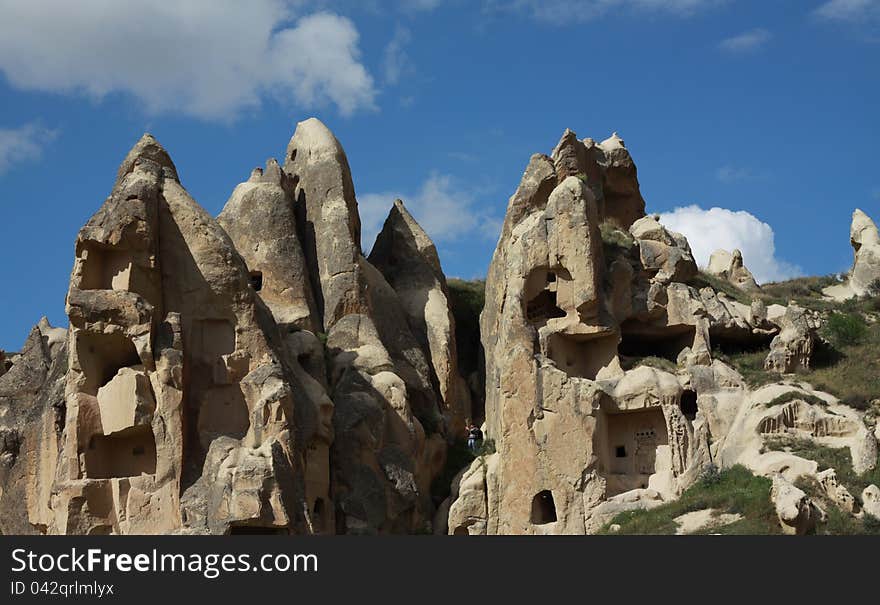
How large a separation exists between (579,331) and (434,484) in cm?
513

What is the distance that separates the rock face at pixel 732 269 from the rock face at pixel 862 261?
335 centimetres

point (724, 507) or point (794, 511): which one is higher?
point (724, 507)

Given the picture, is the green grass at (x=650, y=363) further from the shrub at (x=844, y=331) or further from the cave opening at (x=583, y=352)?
the shrub at (x=844, y=331)

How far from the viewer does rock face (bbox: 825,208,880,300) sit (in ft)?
166

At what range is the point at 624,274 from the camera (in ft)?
131

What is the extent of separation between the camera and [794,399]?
35.9 meters

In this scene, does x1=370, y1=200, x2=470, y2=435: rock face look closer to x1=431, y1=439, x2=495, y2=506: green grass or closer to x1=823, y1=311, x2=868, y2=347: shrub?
x1=431, y1=439, x2=495, y2=506: green grass

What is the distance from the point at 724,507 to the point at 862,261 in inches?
846

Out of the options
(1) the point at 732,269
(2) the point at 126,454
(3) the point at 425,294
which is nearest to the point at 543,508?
(3) the point at 425,294

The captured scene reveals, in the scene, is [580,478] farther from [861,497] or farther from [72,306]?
[72,306]

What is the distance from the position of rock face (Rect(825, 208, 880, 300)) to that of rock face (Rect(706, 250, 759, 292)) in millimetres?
3354

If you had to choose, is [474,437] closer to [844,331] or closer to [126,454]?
[126,454]

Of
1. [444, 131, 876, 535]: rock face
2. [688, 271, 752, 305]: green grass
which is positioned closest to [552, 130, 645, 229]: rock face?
[444, 131, 876, 535]: rock face

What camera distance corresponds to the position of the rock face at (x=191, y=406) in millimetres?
34156
